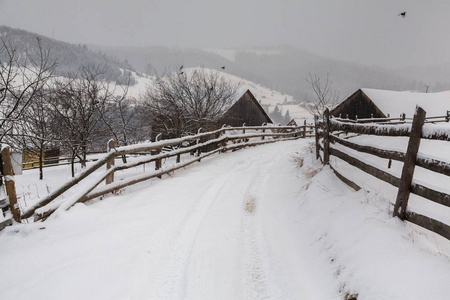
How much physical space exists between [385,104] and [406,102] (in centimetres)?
519

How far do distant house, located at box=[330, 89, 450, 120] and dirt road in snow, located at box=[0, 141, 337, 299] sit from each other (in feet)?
89.2

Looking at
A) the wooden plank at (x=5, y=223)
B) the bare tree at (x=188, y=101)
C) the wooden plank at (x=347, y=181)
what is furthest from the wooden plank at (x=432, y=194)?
the bare tree at (x=188, y=101)

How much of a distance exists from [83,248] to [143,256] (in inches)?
31.3

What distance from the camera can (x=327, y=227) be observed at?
3883 mm

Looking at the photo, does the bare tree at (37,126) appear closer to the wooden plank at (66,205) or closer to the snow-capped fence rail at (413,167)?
the wooden plank at (66,205)

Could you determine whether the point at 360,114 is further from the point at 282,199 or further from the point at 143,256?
the point at 143,256

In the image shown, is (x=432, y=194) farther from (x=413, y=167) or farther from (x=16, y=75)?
(x=16, y=75)

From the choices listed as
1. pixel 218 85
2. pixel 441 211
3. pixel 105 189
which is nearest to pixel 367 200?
pixel 441 211

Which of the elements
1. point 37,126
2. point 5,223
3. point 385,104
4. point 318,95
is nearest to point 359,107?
point 385,104

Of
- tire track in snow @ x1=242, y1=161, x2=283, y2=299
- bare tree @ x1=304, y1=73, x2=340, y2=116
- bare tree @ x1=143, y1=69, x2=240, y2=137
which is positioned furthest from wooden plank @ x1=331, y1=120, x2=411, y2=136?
bare tree @ x1=143, y1=69, x2=240, y2=137

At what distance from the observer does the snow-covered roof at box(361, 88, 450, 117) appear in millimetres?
29806

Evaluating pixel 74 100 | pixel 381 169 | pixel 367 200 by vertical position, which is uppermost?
pixel 74 100

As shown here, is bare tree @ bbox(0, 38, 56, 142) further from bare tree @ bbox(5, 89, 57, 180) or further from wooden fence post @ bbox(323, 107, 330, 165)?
wooden fence post @ bbox(323, 107, 330, 165)

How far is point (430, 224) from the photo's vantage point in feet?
9.18
